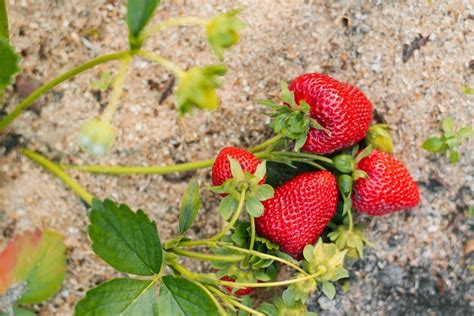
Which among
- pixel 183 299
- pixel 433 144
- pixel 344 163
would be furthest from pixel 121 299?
pixel 433 144

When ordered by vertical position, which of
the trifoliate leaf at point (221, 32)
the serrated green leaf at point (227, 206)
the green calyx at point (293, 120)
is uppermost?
the trifoliate leaf at point (221, 32)

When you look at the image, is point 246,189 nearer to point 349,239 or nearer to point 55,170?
point 349,239

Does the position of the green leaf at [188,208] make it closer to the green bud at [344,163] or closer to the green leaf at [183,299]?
the green leaf at [183,299]

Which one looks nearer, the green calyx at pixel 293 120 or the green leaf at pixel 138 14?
the green leaf at pixel 138 14

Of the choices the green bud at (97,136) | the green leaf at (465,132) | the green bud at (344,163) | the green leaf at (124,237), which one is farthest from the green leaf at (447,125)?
the green bud at (97,136)

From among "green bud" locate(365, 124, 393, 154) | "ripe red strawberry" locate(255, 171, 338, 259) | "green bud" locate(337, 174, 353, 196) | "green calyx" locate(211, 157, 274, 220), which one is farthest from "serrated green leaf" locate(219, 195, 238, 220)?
"green bud" locate(365, 124, 393, 154)

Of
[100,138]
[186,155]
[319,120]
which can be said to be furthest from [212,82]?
[186,155]

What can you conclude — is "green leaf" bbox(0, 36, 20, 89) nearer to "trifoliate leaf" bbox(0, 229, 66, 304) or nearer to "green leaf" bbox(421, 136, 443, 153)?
"trifoliate leaf" bbox(0, 229, 66, 304)

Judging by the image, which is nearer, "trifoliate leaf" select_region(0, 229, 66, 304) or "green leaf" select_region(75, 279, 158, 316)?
"green leaf" select_region(75, 279, 158, 316)

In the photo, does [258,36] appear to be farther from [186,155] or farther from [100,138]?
[100,138]
